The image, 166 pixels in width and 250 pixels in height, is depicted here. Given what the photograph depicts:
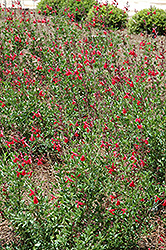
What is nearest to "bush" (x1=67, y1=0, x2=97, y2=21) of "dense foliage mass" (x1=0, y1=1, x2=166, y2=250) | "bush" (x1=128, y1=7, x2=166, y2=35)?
"bush" (x1=128, y1=7, x2=166, y2=35)

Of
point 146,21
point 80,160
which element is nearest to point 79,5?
point 146,21

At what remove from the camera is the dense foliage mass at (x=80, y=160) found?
3070mm

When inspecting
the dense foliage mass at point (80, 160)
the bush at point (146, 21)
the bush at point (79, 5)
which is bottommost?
the dense foliage mass at point (80, 160)

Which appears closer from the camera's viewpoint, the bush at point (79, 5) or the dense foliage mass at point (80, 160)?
the dense foliage mass at point (80, 160)

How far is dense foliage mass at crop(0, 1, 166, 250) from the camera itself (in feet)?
10.1

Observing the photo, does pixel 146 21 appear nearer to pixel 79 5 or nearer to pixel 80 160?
pixel 79 5

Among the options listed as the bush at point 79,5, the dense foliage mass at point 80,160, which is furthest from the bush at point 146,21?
the dense foliage mass at point 80,160

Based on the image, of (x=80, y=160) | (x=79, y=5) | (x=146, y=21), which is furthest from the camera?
(x=79, y=5)

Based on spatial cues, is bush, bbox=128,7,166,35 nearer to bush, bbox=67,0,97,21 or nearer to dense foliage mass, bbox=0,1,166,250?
bush, bbox=67,0,97,21

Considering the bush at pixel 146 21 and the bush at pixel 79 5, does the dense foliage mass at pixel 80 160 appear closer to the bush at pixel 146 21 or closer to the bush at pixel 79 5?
the bush at pixel 146 21

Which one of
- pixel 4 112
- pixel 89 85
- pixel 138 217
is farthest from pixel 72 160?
pixel 89 85

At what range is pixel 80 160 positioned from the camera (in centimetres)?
332

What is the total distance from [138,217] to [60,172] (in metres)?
1.04

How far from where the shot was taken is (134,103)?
4148 mm
